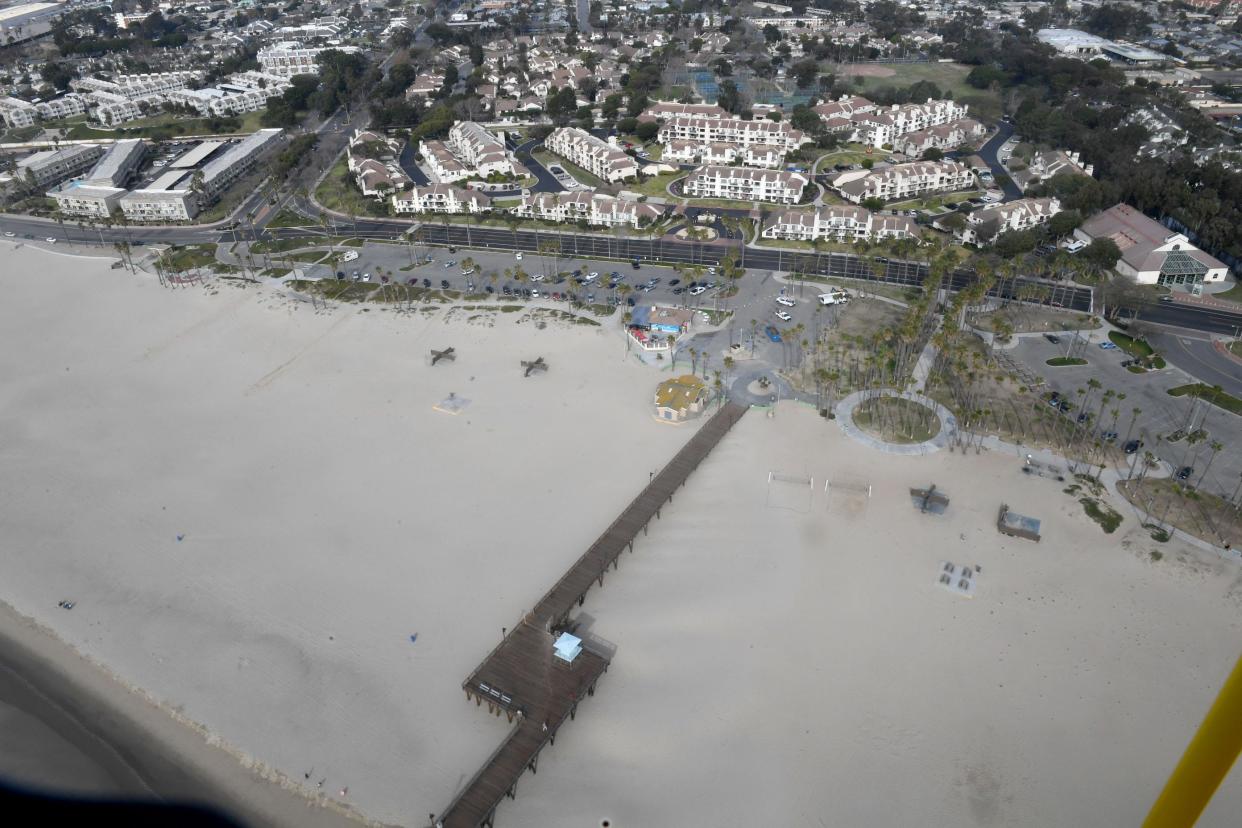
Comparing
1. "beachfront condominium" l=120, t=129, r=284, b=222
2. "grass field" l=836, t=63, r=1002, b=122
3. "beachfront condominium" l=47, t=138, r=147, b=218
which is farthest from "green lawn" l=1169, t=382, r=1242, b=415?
"beachfront condominium" l=47, t=138, r=147, b=218

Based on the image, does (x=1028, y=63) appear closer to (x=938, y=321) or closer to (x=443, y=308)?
(x=938, y=321)

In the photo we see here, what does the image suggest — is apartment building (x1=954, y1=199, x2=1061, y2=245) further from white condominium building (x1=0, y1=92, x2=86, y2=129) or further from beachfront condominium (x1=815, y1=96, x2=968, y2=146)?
white condominium building (x1=0, y1=92, x2=86, y2=129)

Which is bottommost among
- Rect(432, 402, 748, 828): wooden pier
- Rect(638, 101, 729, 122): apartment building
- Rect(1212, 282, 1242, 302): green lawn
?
Rect(432, 402, 748, 828): wooden pier

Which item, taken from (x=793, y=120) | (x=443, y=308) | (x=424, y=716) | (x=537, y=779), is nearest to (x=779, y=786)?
(x=537, y=779)

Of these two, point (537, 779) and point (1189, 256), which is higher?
point (1189, 256)

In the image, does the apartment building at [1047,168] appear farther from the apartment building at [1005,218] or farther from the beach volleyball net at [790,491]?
the beach volleyball net at [790,491]
